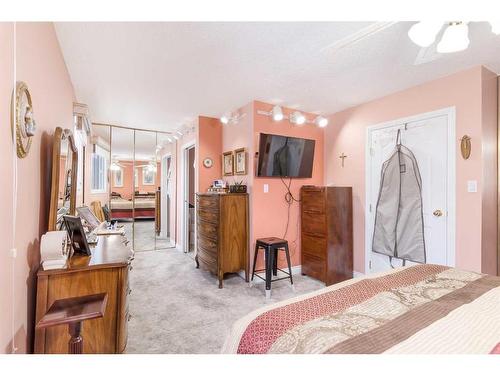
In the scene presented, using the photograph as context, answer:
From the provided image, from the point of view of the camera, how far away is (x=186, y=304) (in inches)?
99.6

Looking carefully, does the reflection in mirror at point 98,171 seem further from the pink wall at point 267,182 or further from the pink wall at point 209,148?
the pink wall at point 267,182

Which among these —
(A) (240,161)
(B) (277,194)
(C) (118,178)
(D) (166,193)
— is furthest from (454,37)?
(C) (118,178)

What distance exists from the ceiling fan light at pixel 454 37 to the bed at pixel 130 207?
21.0 feet

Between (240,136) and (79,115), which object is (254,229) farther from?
(79,115)

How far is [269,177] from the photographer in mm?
3268

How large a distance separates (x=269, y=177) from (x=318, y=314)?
2.39 m

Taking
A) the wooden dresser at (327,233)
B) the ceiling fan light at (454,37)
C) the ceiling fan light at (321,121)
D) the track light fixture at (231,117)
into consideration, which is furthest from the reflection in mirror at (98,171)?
the ceiling fan light at (454,37)

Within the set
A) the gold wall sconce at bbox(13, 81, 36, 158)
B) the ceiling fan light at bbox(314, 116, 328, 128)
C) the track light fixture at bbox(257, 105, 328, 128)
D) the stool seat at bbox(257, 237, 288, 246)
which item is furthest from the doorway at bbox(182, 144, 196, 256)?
the gold wall sconce at bbox(13, 81, 36, 158)

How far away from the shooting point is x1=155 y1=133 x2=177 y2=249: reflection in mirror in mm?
5090

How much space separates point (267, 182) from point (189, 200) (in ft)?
5.94

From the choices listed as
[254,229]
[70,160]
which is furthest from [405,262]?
[70,160]

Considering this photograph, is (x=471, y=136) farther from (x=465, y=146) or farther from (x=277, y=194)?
(x=277, y=194)

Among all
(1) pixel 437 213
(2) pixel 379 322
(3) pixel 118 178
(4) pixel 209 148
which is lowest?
(2) pixel 379 322
